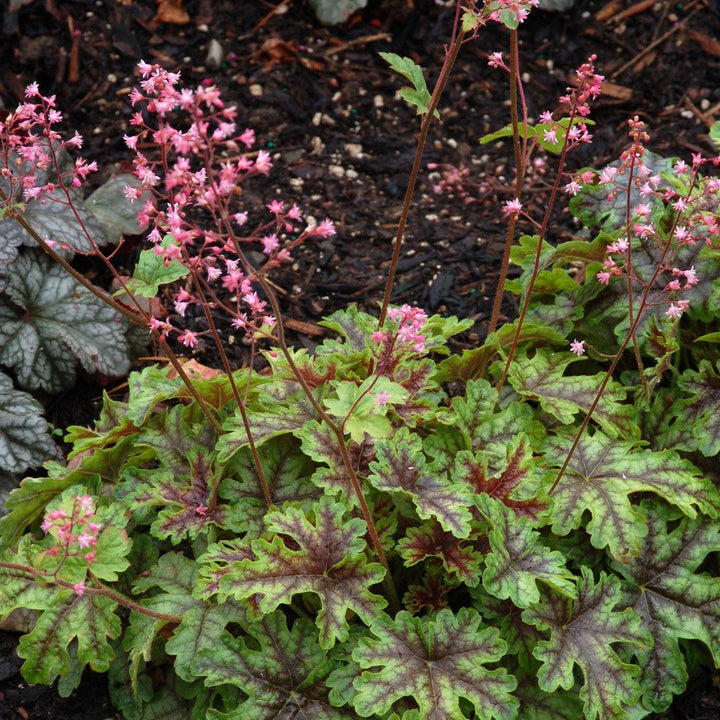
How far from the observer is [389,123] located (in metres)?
5.05

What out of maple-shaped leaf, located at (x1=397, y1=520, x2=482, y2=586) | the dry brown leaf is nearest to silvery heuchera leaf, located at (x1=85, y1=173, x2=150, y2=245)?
the dry brown leaf

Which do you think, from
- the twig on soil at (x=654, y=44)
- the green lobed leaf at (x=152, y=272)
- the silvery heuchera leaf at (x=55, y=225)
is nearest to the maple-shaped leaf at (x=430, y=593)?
the green lobed leaf at (x=152, y=272)

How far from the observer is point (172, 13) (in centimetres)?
528

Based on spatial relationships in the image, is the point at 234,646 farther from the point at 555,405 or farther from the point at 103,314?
the point at 103,314

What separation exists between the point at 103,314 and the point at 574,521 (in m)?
2.15

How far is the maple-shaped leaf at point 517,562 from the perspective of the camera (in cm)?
262

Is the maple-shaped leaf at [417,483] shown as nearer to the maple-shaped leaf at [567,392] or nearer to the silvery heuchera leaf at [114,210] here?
the maple-shaped leaf at [567,392]

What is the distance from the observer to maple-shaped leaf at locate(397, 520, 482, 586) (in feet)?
8.96

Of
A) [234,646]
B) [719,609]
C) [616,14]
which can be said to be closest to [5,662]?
[234,646]

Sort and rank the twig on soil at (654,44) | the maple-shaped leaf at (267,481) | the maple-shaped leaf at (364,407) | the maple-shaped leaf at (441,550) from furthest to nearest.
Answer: the twig on soil at (654,44) → the maple-shaped leaf at (267,481) → the maple-shaped leaf at (441,550) → the maple-shaped leaf at (364,407)

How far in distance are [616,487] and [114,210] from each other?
8.39ft

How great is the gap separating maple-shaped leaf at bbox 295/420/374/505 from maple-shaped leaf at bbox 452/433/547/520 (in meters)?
0.31

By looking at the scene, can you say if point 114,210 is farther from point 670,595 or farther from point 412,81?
point 670,595

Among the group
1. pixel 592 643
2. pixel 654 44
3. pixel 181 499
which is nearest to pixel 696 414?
pixel 592 643
